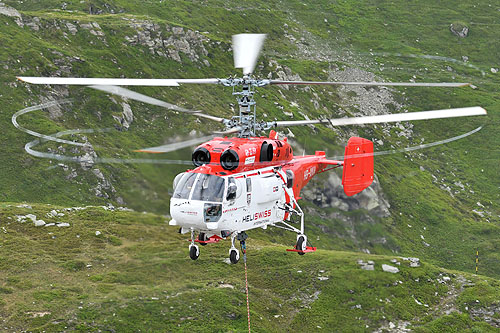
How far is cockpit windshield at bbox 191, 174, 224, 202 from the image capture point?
32.2 m

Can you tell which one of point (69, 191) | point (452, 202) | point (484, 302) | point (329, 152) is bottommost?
point (452, 202)

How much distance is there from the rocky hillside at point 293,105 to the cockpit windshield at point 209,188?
64.2 inches

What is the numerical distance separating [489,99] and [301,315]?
88.9 meters

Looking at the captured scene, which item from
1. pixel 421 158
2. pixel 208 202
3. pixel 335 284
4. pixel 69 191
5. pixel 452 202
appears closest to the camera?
pixel 208 202

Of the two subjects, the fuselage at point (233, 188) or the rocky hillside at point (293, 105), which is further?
the rocky hillside at point (293, 105)

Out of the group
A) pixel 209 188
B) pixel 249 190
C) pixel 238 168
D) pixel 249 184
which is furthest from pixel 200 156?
pixel 249 190

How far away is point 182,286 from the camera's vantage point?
46.5m

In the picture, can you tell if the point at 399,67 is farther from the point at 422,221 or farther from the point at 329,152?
the point at 329,152

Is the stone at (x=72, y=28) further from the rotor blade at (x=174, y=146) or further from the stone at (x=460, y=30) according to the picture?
the stone at (x=460, y=30)

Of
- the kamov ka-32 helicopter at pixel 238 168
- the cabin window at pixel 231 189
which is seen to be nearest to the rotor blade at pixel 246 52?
the kamov ka-32 helicopter at pixel 238 168

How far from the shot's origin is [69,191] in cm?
6088

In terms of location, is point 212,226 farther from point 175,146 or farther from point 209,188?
point 175,146

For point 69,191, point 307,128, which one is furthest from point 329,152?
point 307,128

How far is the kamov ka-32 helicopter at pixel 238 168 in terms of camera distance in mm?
31359
